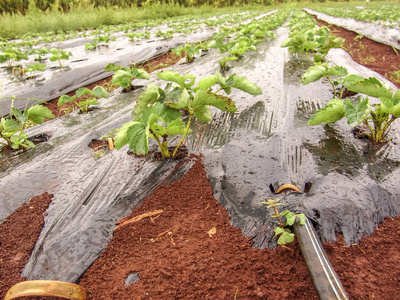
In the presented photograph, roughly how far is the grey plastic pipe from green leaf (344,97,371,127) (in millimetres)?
744

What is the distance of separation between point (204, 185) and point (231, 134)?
2.00 feet

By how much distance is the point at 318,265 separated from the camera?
1.00 m

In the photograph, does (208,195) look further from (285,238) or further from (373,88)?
(373,88)

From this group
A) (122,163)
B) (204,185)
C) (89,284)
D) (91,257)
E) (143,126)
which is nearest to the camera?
(89,284)

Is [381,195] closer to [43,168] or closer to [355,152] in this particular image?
[355,152]

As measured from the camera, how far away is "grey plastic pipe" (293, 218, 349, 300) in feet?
2.97

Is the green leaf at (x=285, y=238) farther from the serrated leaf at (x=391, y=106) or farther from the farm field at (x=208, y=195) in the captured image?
the serrated leaf at (x=391, y=106)

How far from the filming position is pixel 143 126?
1.35 m

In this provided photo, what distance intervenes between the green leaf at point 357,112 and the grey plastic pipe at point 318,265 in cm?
74

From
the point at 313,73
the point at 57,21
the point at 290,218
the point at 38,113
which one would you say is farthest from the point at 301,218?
the point at 57,21

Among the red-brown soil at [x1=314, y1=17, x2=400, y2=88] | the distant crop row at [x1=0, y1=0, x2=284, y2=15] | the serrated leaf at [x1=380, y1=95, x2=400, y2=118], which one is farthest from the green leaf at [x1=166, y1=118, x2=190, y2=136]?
the distant crop row at [x1=0, y1=0, x2=284, y2=15]

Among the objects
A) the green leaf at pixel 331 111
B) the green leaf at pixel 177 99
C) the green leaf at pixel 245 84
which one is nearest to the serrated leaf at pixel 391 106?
the green leaf at pixel 331 111

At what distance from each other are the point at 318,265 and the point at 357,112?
1.03 meters

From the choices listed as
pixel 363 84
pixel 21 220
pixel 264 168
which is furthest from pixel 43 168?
pixel 363 84
